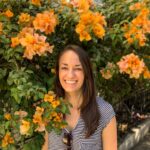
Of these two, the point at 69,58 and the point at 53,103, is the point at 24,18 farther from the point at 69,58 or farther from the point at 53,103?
the point at 53,103

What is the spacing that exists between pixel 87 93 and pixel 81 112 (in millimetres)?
116

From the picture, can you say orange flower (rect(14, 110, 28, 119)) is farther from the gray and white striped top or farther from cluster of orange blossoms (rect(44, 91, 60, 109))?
the gray and white striped top

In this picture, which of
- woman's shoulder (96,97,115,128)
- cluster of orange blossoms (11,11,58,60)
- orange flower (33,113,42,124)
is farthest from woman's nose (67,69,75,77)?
orange flower (33,113,42,124)

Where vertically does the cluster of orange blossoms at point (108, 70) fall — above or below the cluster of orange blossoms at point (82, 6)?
below

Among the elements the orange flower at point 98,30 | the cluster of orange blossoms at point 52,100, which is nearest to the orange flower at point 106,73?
the orange flower at point 98,30

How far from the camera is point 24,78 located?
7.46 ft

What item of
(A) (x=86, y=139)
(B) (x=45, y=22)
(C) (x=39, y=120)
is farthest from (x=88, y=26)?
(C) (x=39, y=120)

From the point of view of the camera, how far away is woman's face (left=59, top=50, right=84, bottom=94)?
95.5 inches

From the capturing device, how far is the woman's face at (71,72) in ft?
7.96

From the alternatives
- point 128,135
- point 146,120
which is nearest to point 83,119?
point 128,135

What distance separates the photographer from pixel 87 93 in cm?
254

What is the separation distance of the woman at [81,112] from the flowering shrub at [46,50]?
114 mm

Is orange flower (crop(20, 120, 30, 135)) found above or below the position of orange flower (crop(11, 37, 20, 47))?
below

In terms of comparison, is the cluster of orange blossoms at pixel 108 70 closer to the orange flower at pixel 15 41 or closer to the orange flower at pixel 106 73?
the orange flower at pixel 106 73
